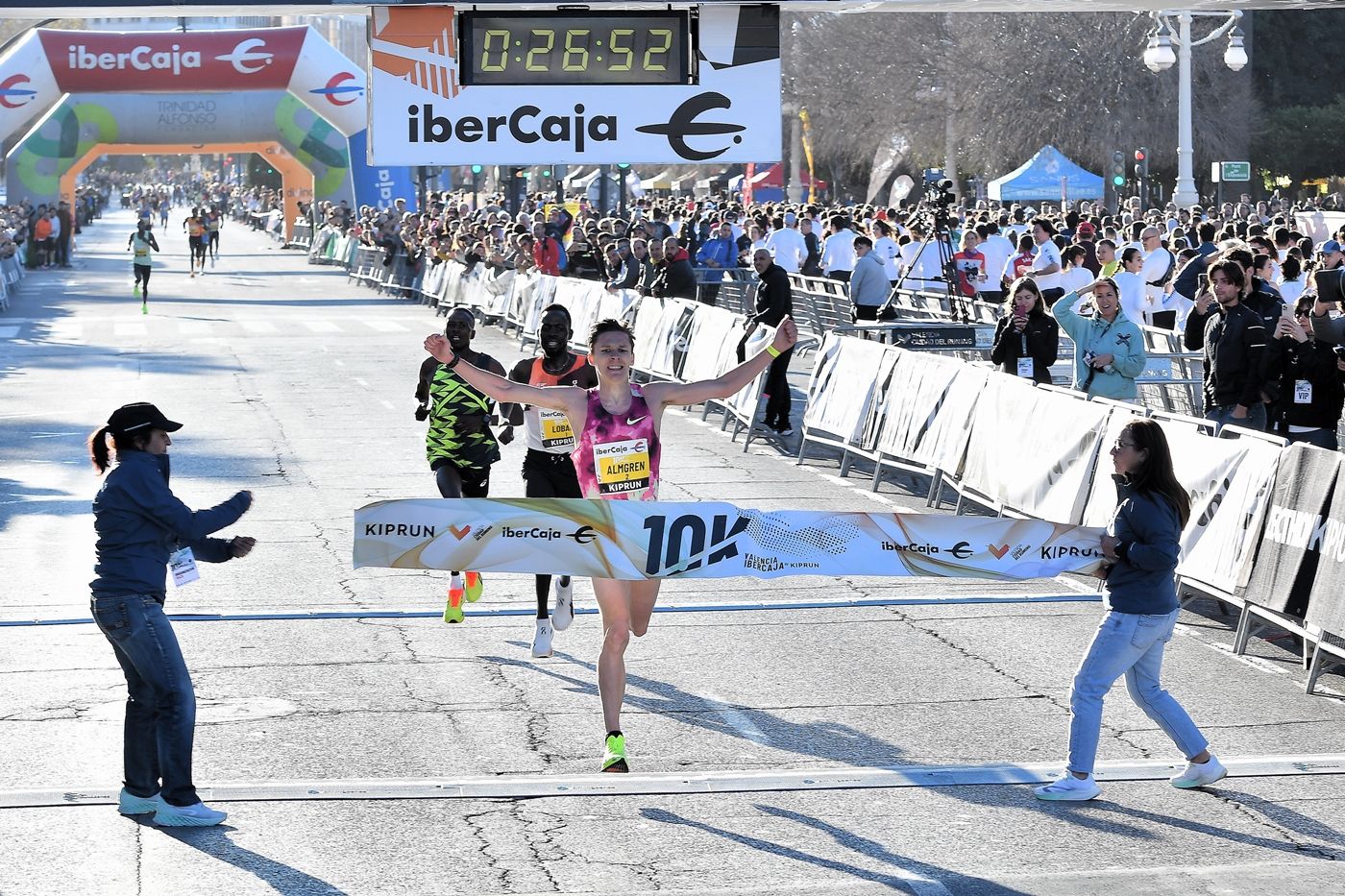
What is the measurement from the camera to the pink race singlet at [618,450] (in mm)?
8344

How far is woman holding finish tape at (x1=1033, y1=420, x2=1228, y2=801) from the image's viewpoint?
7504mm

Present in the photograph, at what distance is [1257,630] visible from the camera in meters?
10.7

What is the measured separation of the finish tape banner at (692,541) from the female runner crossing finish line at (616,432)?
11 centimetres

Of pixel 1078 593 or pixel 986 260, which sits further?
pixel 986 260

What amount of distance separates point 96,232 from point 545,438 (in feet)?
302

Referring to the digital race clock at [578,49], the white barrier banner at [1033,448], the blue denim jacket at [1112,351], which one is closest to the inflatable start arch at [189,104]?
the white barrier banner at [1033,448]

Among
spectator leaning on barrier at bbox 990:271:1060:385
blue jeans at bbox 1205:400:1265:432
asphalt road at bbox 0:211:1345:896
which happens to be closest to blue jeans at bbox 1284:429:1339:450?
blue jeans at bbox 1205:400:1265:432

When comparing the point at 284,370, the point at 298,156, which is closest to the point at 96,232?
the point at 298,156

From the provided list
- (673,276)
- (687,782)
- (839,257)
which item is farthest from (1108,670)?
(839,257)

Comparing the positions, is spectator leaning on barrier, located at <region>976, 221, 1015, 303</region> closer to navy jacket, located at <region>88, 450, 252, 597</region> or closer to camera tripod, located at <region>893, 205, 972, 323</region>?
camera tripod, located at <region>893, 205, 972, 323</region>

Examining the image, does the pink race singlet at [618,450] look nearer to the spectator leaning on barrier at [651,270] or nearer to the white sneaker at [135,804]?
the white sneaker at [135,804]

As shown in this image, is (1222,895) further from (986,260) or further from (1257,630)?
(986,260)

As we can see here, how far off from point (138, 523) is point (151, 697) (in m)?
0.67

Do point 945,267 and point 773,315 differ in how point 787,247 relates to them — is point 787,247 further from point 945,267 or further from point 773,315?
point 773,315
